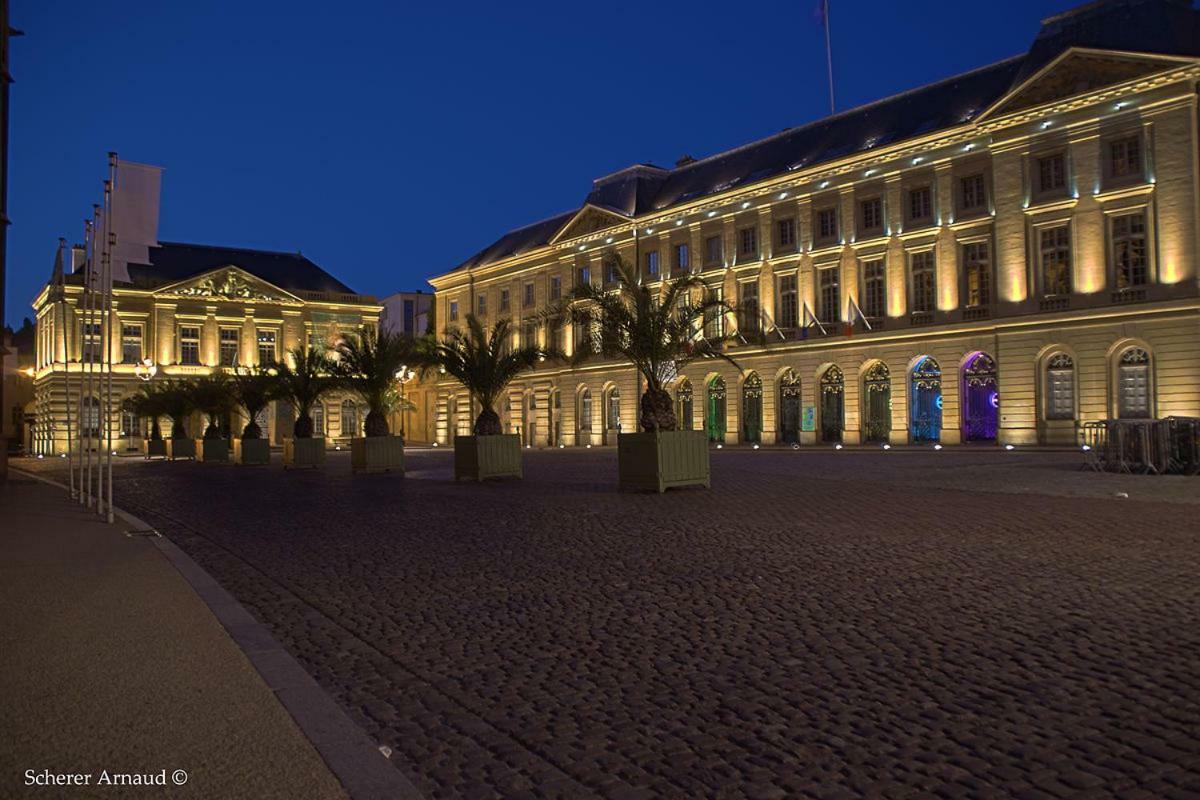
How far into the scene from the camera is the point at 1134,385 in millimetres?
33688

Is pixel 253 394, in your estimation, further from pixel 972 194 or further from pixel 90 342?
pixel 972 194

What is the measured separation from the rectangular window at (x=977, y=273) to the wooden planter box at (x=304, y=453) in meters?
26.6

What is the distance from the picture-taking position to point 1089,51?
3406 cm

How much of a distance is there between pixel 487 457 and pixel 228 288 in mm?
57799

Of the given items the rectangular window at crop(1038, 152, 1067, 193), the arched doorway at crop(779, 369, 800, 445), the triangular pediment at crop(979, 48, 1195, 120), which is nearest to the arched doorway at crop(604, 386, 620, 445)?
the arched doorway at crop(779, 369, 800, 445)

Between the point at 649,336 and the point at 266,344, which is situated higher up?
the point at 266,344

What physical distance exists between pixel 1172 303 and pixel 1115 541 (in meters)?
27.2

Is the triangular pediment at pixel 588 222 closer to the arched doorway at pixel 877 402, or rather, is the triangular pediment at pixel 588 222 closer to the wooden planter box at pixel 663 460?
the arched doorway at pixel 877 402

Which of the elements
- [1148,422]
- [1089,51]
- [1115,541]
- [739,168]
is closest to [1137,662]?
[1115,541]

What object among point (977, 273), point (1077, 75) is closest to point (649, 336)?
point (977, 273)

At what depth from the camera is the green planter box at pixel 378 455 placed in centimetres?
2820

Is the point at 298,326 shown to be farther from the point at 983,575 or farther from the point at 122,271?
the point at 983,575

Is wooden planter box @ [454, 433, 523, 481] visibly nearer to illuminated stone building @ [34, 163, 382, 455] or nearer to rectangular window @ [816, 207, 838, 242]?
rectangular window @ [816, 207, 838, 242]

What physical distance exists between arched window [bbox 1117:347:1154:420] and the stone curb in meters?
34.3
